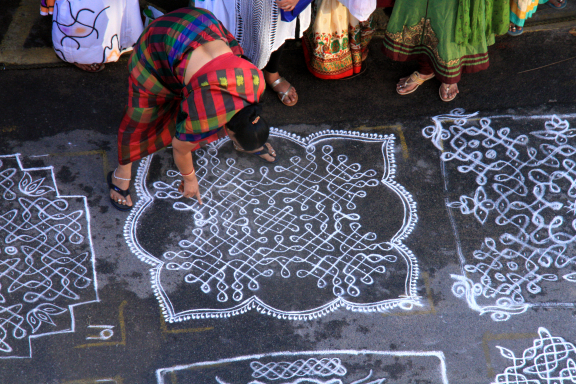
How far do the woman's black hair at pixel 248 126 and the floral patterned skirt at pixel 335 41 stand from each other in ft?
4.20

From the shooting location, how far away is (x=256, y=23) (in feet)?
A: 8.81

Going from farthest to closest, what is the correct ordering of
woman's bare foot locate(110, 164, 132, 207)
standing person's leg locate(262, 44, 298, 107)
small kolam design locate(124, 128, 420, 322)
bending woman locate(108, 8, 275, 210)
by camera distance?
standing person's leg locate(262, 44, 298, 107) → woman's bare foot locate(110, 164, 132, 207) → small kolam design locate(124, 128, 420, 322) → bending woman locate(108, 8, 275, 210)

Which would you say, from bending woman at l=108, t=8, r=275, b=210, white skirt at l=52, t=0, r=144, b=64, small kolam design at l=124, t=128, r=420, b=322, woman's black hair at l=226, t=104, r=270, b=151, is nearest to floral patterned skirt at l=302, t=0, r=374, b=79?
small kolam design at l=124, t=128, r=420, b=322

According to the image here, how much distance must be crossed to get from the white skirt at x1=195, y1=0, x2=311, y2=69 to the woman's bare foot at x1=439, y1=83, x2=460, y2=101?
1.03 meters

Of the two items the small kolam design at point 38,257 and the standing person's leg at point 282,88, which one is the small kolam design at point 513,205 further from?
the small kolam design at point 38,257

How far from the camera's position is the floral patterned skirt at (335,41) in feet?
9.68

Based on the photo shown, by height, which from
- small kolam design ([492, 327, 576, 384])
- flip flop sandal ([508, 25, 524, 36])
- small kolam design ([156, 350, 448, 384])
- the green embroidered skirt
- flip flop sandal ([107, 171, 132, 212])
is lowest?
small kolam design ([156, 350, 448, 384])

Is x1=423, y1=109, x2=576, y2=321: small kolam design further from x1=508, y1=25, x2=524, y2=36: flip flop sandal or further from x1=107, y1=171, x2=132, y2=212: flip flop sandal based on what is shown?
x1=107, y1=171, x2=132, y2=212: flip flop sandal

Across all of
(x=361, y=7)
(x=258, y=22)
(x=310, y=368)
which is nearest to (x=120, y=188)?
(x=258, y=22)

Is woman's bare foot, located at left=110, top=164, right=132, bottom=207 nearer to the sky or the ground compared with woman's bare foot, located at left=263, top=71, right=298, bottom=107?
nearer to the ground

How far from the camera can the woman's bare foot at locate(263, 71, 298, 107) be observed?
10.4ft

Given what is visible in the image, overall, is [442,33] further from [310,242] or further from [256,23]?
[310,242]

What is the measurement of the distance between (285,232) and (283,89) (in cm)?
102

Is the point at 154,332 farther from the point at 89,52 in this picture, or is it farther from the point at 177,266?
the point at 89,52
